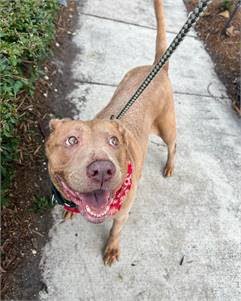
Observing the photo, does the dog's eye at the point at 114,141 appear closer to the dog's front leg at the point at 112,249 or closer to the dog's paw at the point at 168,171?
the dog's front leg at the point at 112,249

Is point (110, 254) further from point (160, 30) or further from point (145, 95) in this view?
point (160, 30)

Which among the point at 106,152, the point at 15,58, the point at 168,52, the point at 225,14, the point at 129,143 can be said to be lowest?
the point at 225,14

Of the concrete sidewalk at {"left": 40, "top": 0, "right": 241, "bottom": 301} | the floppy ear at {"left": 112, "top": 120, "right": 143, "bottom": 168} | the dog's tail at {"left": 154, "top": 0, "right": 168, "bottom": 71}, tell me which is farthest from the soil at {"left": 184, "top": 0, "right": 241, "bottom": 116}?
the floppy ear at {"left": 112, "top": 120, "right": 143, "bottom": 168}

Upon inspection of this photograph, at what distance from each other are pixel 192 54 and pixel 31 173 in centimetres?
333

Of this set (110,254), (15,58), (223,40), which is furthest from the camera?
(223,40)

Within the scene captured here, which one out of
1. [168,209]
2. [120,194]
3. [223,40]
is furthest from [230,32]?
[120,194]

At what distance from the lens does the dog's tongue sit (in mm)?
2828

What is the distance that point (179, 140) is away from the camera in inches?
198

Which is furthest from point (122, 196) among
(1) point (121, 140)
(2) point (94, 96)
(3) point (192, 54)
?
(3) point (192, 54)

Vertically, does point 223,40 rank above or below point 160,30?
below

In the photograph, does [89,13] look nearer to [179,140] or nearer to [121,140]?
[179,140]

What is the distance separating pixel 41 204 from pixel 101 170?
162 centimetres

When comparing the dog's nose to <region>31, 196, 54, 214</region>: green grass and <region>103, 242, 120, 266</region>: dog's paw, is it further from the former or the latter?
<region>31, 196, 54, 214</region>: green grass

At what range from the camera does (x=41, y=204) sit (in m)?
3.99
